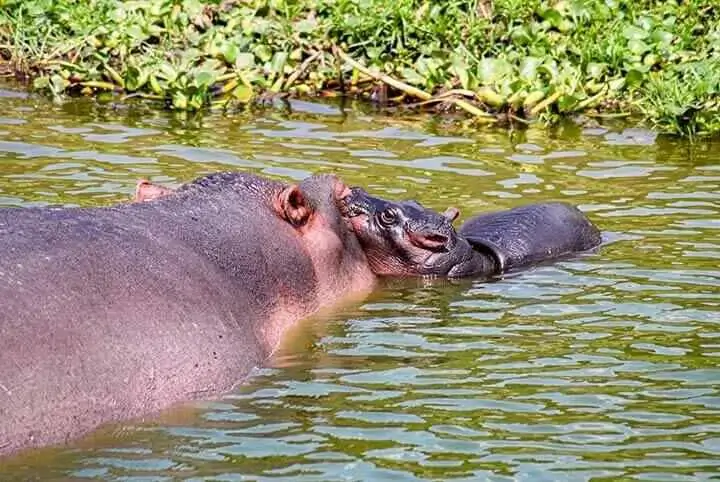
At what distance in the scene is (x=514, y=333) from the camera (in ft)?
21.7

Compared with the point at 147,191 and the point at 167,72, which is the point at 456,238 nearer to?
the point at 147,191

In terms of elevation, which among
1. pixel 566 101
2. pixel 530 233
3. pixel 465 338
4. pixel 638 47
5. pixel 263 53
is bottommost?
pixel 465 338

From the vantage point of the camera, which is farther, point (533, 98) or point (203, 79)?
point (203, 79)

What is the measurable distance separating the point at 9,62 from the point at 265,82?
7.11 feet

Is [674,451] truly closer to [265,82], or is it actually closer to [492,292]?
[492,292]

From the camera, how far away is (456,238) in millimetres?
7699

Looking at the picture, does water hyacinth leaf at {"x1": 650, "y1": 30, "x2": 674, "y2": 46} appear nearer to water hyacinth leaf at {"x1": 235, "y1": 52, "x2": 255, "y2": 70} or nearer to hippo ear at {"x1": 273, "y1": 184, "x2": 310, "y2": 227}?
water hyacinth leaf at {"x1": 235, "y1": 52, "x2": 255, "y2": 70}

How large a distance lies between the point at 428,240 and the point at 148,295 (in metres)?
2.37

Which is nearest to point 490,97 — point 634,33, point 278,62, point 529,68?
point 529,68

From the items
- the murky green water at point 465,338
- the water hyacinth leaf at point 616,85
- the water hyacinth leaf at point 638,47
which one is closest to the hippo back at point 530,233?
the murky green water at point 465,338

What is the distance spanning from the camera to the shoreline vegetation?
38.1ft

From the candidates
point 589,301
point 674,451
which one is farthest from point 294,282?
point 674,451

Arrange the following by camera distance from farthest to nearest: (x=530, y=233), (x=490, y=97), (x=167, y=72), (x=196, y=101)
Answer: (x=167, y=72), (x=196, y=101), (x=490, y=97), (x=530, y=233)

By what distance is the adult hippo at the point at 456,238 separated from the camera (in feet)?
24.5
